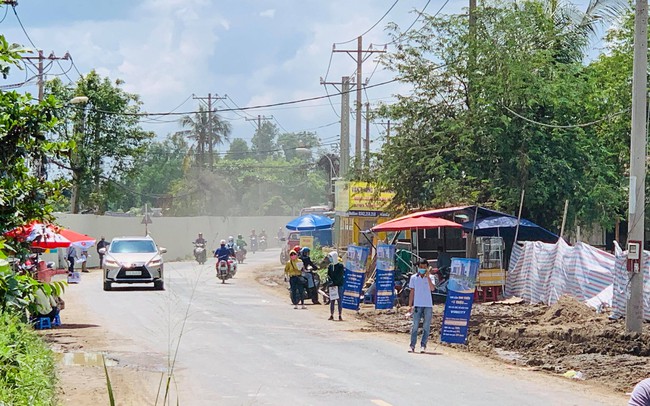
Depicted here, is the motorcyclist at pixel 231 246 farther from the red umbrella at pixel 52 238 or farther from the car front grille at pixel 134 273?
the red umbrella at pixel 52 238

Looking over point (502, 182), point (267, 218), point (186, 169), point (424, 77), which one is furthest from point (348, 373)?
point (267, 218)

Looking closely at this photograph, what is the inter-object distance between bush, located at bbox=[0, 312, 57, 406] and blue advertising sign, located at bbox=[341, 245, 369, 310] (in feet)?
48.5

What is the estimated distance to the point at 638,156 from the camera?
19094mm

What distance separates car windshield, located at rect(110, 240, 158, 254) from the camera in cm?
→ 3330

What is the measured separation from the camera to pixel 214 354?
1767 cm

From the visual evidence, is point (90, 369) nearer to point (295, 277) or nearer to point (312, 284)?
point (295, 277)

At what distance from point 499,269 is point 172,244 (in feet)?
131

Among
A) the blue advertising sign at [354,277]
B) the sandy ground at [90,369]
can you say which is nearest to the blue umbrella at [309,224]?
the blue advertising sign at [354,277]

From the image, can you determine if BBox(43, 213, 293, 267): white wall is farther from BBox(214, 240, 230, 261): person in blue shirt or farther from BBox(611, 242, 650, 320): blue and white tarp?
BBox(611, 242, 650, 320): blue and white tarp

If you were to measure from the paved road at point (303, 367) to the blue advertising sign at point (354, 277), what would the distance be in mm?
868

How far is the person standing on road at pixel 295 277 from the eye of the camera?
93.9 feet

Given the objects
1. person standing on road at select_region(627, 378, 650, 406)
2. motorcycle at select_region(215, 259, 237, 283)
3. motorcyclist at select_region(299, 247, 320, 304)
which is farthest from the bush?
motorcycle at select_region(215, 259, 237, 283)

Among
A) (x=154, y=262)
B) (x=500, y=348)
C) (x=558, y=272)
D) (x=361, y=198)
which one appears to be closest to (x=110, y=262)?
(x=154, y=262)

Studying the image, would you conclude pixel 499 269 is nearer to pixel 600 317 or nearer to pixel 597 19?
pixel 600 317
